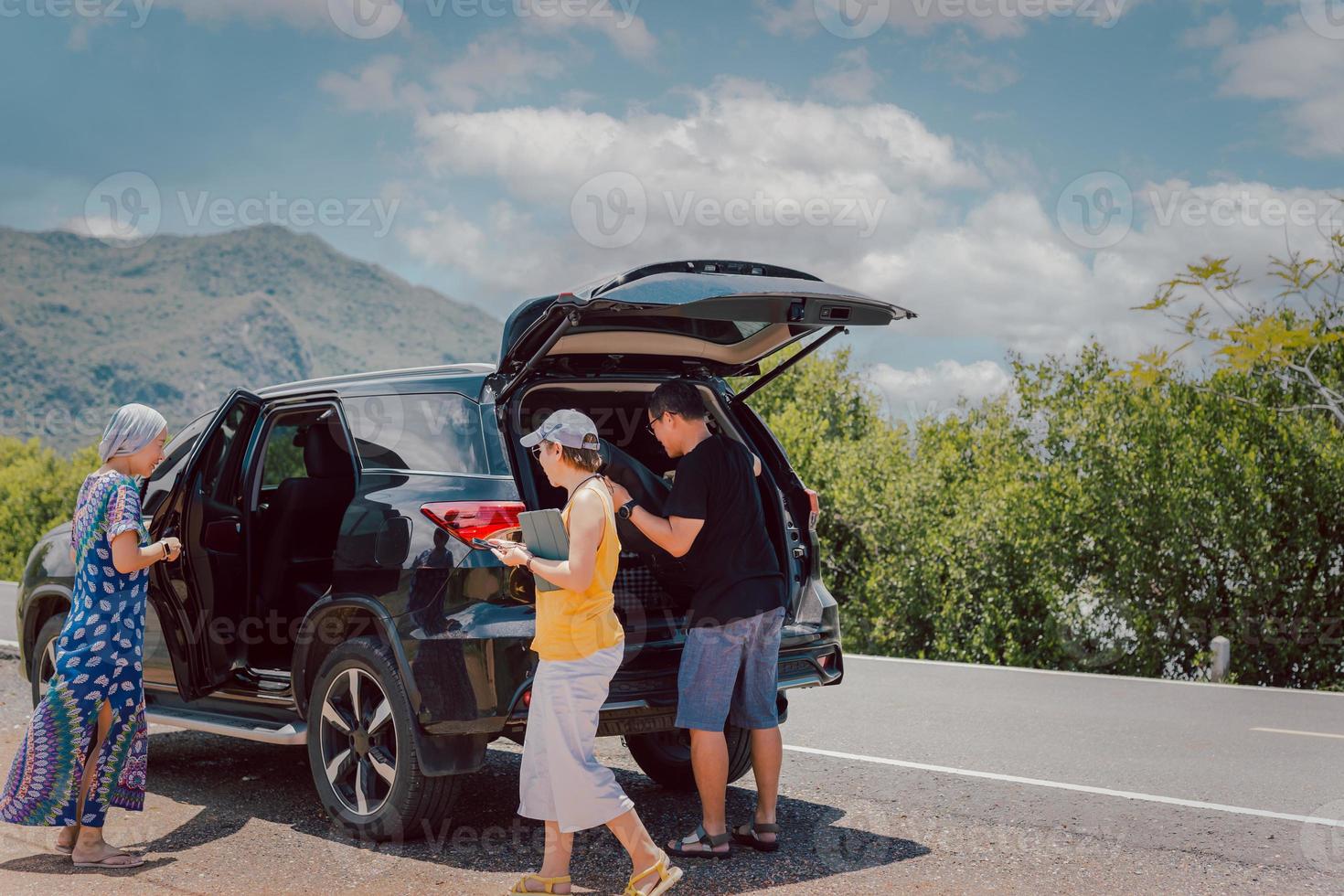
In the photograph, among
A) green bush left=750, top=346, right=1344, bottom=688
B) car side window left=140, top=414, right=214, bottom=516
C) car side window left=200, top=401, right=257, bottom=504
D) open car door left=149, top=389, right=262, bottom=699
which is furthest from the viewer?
green bush left=750, top=346, right=1344, bottom=688

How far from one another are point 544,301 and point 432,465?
829 millimetres

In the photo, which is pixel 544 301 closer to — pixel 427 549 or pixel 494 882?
pixel 427 549

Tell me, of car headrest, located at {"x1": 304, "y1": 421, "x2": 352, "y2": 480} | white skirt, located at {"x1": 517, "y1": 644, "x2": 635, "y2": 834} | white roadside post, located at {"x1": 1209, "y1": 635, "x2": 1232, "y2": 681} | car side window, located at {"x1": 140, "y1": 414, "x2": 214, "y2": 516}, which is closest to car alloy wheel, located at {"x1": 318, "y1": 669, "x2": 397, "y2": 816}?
white skirt, located at {"x1": 517, "y1": 644, "x2": 635, "y2": 834}

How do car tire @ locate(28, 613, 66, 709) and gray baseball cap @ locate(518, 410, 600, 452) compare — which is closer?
gray baseball cap @ locate(518, 410, 600, 452)

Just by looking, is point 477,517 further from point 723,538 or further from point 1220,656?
point 1220,656

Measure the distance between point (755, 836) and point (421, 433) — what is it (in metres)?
2.22

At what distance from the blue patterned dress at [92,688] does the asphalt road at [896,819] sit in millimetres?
289

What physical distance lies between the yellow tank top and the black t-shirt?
20.6 inches

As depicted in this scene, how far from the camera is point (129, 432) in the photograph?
5391 millimetres

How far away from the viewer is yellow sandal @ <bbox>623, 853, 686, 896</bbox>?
4609 millimetres

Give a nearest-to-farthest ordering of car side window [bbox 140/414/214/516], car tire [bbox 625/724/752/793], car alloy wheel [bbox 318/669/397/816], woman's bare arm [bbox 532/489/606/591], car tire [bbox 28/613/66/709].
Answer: woman's bare arm [bbox 532/489/606/591]
car alloy wheel [bbox 318/669/397/816]
car side window [bbox 140/414/214/516]
car tire [bbox 625/724/752/793]
car tire [bbox 28/613/66/709]

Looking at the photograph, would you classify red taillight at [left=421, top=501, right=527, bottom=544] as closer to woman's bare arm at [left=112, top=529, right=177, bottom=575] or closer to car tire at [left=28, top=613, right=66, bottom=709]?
woman's bare arm at [left=112, top=529, right=177, bottom=575]

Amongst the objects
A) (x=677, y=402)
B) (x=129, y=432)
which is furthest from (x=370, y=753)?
(x=677, y=402)

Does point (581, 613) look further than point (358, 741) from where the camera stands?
No
